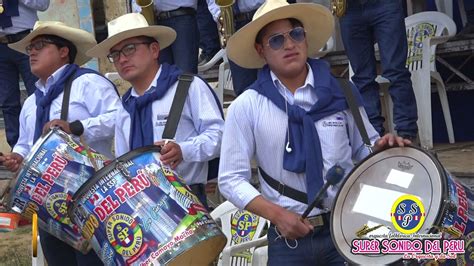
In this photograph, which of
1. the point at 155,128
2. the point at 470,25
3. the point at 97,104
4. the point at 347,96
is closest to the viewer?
the point at 347,96

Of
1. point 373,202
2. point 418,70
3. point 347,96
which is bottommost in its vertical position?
point 418,70

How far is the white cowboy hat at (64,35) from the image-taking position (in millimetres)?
4961

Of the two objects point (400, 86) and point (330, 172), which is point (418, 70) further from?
point (330, 172)

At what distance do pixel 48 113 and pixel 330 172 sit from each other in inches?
81.3

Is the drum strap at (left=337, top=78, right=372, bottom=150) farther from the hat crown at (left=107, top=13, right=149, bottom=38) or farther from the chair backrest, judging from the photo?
the chair backrest

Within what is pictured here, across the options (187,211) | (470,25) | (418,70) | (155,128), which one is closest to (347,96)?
(187,211)

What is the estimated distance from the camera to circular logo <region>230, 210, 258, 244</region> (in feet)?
16.9

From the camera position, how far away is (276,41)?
11.6ft

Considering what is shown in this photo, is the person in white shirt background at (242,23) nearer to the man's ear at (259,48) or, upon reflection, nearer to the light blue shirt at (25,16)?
the light blue shirt at (25,16)

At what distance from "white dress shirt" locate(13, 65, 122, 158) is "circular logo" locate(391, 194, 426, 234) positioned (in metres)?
1.93

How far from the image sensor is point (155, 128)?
418 centimetres

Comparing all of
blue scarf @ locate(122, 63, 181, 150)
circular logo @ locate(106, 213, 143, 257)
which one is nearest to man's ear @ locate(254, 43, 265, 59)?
blue scarf @ locate(122, 63, 181, 150)

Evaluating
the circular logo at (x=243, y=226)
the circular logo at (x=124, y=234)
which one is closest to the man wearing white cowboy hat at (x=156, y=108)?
the circular logo at (x=124, y=234)

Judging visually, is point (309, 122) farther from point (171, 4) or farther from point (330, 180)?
point (171, 4)
